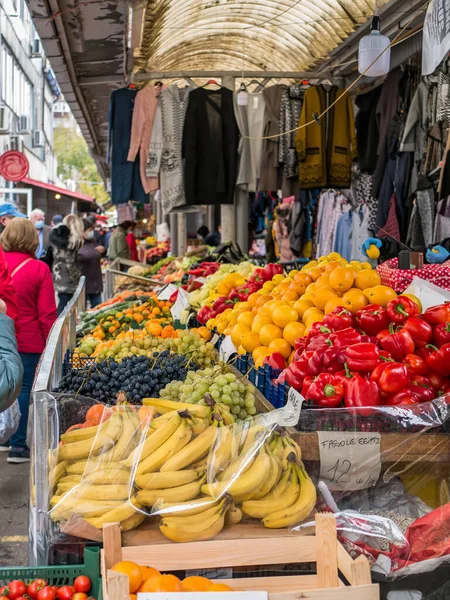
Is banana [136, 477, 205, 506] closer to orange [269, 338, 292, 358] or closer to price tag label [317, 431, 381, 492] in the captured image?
price tag label [317, 431, 381, 492]

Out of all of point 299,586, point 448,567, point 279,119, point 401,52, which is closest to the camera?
point 299,586

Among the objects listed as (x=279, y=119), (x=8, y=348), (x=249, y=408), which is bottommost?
(x=249, y=408)

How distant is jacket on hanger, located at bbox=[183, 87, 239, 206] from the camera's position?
30.3ft

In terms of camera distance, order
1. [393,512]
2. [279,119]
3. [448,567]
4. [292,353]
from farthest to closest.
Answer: [279,119] < [292,353] < [393,512] < [448,567]

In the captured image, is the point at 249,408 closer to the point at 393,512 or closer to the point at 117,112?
the point at 393,512

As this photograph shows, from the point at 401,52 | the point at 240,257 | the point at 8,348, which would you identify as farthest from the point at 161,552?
the point at 240,257

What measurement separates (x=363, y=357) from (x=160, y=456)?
1.05 meters

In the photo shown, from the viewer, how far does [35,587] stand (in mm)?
2510

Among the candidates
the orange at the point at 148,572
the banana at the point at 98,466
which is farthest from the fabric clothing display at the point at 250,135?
the orange at the point at 148,572

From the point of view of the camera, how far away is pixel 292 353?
13.0ft

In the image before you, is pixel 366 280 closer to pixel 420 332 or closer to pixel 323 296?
pixel 323 296

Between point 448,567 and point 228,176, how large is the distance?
731cm

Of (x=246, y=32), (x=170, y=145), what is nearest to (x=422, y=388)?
(x=170, y=145)

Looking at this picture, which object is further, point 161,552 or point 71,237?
point 71,237
